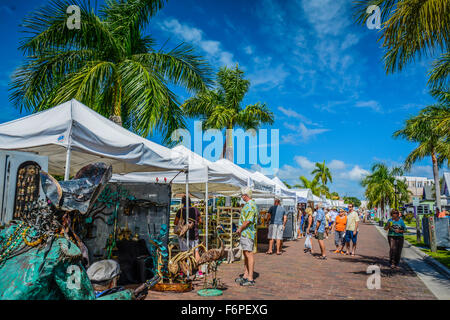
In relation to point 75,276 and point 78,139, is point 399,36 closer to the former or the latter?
point 78,139

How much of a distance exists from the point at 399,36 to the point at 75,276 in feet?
27.2

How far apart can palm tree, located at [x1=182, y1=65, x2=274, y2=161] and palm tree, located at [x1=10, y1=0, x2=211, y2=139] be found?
31.7 feet

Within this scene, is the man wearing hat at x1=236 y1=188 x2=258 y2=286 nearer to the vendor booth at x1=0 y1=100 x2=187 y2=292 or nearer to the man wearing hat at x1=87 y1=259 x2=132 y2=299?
the vendor booth at x1=0 y1=100 x2=187 y2=292

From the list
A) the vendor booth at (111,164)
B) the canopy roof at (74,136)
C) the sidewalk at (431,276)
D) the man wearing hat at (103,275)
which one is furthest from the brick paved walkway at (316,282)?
the man wearing hat at (103,275)

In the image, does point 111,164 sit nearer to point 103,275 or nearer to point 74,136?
point 74,136

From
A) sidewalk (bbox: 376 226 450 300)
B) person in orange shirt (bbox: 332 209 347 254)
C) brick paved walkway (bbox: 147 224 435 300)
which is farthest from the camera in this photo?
person in orange shirt (bbox: 332 209 347 254)

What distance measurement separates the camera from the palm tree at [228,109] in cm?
2077

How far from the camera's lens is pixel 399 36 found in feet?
24.8

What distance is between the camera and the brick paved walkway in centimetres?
611

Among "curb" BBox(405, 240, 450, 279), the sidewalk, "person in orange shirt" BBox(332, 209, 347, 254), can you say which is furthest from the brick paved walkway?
"person in orange shirt" BBox(332, 209, 347, 254)

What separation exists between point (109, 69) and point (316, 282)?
7.96 meters

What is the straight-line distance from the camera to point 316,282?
24.3 feet

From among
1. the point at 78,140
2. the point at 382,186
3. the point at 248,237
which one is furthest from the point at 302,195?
the point at 382,186
